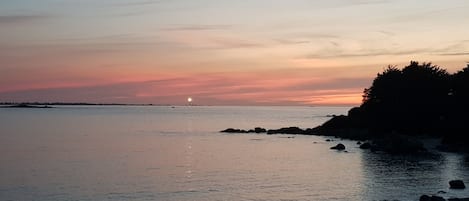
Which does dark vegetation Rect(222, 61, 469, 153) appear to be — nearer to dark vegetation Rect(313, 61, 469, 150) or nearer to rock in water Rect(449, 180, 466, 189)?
dark vegetation Rect(313, 61, 469, 150)

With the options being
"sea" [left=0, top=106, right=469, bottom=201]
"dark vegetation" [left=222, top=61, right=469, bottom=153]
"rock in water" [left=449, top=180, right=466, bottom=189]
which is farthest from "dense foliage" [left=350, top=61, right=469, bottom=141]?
"rock in water" [left=449, top=180, right=466, bottom=189]

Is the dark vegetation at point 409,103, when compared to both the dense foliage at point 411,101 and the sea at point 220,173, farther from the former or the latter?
the sea at point 220,173

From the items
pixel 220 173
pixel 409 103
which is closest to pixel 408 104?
pixel 409 103

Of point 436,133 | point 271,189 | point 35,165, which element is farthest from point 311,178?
point 436,133

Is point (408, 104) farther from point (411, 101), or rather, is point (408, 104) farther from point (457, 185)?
point (457, 185)

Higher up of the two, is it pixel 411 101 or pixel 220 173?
pixel 411 101

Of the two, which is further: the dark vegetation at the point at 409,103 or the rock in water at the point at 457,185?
the dark vegetation at the point at 409,103

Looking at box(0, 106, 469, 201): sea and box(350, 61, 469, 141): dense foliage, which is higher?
box(350, 61, 469, 141): dense foliage

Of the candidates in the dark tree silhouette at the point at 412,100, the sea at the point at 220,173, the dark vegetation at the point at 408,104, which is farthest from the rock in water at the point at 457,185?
the dark tree silhouette at the point at 412,100

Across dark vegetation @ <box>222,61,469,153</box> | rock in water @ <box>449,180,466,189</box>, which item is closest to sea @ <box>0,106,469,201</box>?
rock in water @ <box>449,180,466,189</box>

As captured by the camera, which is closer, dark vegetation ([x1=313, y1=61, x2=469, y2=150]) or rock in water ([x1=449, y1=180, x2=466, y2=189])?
rock in water ([x1=449, y1=180, x2=466, y2=189])

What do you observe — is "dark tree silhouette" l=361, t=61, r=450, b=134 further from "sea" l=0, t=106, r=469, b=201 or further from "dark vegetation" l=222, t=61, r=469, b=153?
"sea" l=0, t=106, r=469, b=201

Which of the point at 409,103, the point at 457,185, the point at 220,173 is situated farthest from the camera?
the point at 409,103

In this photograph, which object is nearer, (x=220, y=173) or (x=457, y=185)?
(x=457, y=185)
